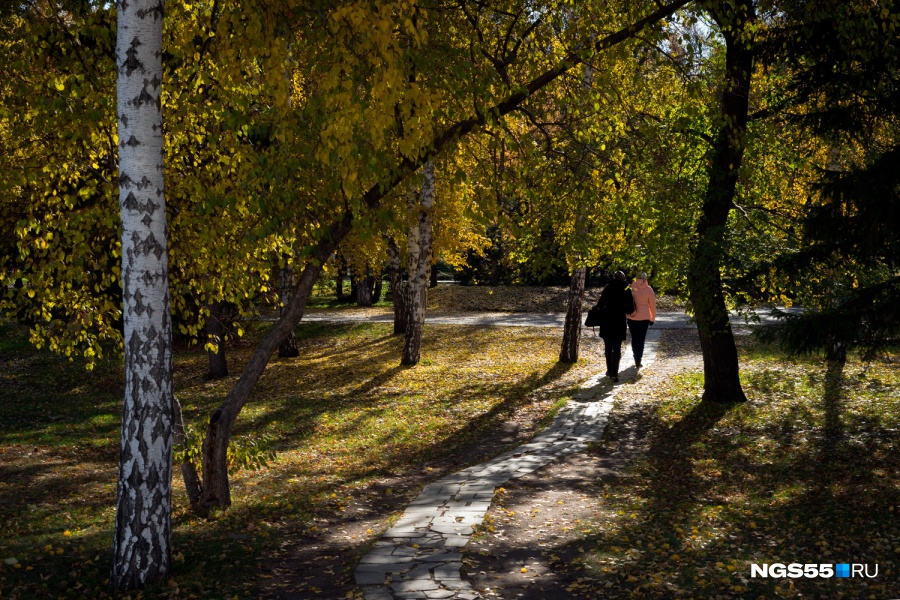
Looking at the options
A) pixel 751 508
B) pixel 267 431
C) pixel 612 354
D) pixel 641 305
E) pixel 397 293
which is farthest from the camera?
pixel 397 293

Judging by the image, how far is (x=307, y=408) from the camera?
44.0 ft

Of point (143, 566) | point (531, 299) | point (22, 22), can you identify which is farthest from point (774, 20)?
point (531, 299)

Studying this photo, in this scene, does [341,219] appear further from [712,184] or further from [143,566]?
[712,184]

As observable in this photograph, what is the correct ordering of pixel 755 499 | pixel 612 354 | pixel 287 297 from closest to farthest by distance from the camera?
pixel 755 499 → pixel 612 354 → pixel 287 297

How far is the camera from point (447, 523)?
22.2 feet

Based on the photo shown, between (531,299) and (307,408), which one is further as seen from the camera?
(531,299)

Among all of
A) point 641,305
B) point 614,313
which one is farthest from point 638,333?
point 614,313

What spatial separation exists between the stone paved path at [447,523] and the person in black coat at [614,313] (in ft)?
7.63

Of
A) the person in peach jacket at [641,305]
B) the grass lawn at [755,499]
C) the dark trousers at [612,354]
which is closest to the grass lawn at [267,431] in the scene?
the dark trousers at [612,354]

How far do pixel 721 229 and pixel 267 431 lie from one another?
23.5 feet

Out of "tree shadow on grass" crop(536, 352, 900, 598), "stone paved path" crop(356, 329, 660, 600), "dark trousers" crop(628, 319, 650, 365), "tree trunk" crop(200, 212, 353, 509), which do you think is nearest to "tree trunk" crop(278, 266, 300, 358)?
"dark trousers" crop(628, 319, 650, 365)

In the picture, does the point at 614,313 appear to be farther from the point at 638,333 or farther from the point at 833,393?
the point at 833,393

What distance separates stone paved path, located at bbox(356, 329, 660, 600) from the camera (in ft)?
17.6

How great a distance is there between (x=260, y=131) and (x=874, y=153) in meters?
6.06
